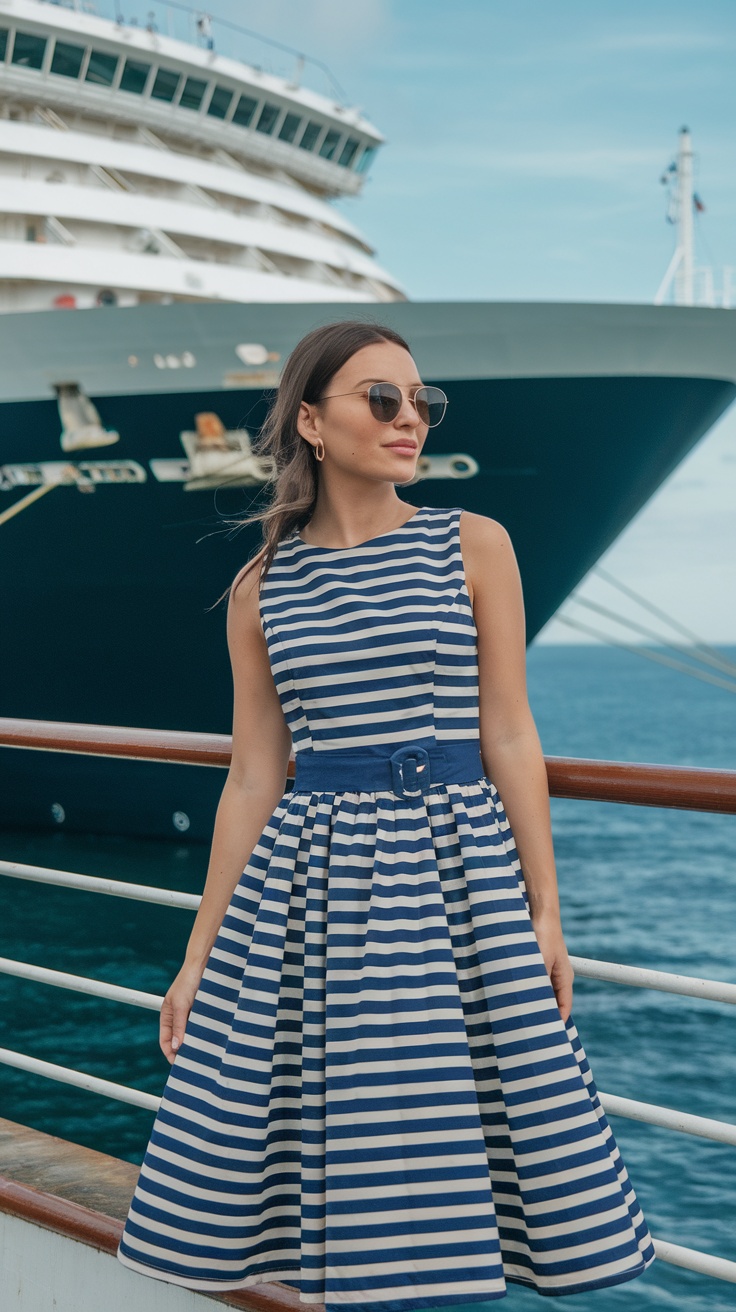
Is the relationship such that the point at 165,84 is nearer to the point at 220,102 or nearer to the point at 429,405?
the point at 220,102

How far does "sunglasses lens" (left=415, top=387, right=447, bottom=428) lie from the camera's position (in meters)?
1.49

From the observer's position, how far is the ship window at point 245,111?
43.8 ft

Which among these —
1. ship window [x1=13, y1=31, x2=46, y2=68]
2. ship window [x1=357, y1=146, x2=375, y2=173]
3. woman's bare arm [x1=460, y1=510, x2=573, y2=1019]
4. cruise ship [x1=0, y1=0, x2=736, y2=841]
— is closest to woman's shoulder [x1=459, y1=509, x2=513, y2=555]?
woman's bare arm [x1=460, y1=510, x2=573, y2=1019]

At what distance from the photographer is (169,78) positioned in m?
12.7

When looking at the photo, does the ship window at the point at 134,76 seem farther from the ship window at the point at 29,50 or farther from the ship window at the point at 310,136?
the ship window at the point at 310,136

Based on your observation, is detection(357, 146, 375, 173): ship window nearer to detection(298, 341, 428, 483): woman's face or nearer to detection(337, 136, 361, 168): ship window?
detection(337, 136, 361, 168): ship window

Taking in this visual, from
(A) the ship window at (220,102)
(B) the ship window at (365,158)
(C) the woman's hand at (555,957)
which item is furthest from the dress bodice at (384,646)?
(B) the ship window at (365,158)

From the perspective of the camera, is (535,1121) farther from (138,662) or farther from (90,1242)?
(138,662)

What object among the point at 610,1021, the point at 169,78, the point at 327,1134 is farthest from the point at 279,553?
the point at 169,78

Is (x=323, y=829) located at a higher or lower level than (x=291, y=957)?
higher

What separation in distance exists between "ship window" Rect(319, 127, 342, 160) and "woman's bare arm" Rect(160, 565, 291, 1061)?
14202 mm

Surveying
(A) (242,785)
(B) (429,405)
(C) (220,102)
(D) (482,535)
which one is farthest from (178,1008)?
(C) (220,102)

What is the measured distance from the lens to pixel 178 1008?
1.54 metres

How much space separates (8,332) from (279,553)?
7.80 meters
